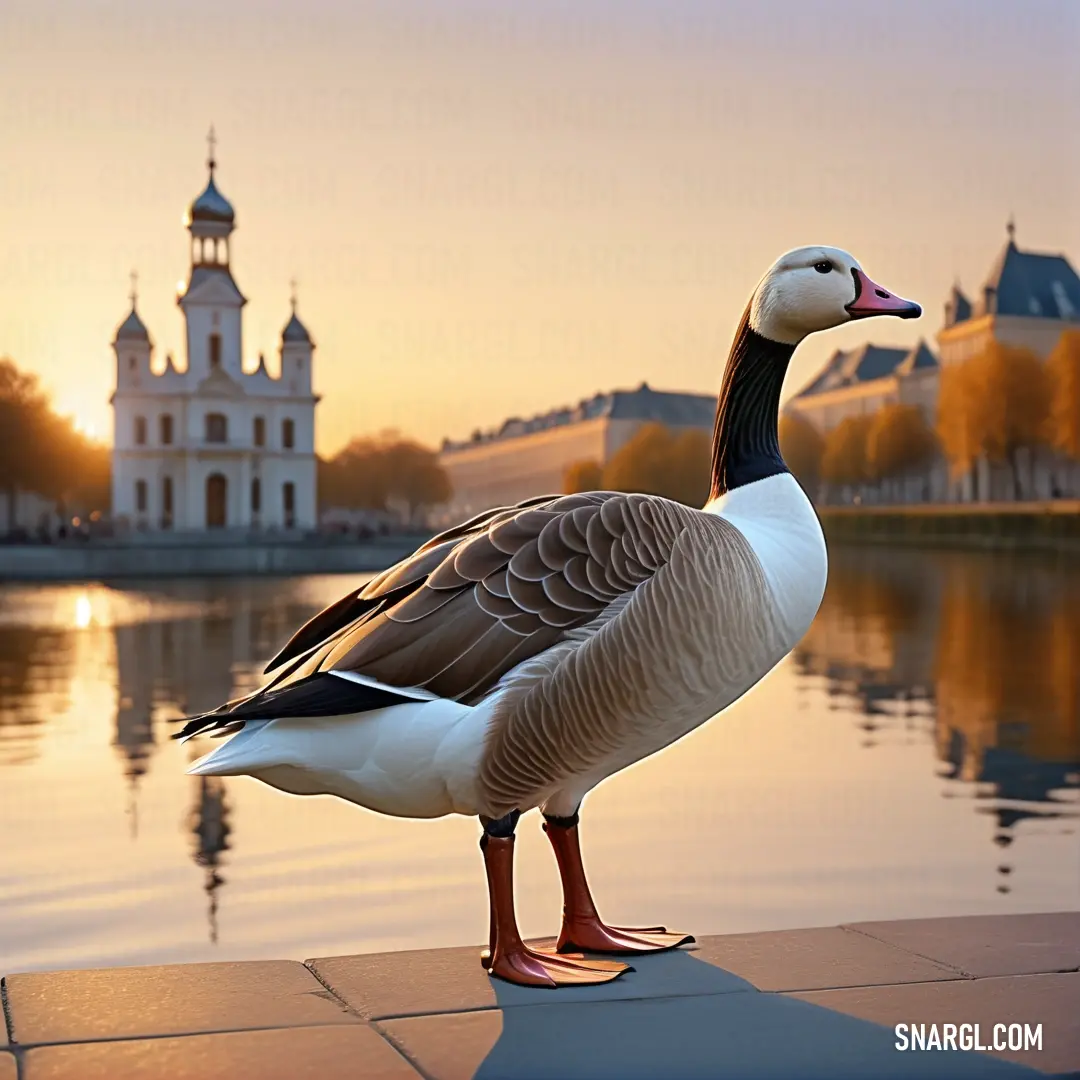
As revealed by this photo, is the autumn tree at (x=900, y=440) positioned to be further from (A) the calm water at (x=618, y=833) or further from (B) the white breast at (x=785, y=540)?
(B) the white breast at (x=785, y=540)

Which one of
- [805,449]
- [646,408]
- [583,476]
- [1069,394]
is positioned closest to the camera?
[1069,394]

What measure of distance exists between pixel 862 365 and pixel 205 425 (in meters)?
48.4

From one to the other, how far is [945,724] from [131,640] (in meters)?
12.6

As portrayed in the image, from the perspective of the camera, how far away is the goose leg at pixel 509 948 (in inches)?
141

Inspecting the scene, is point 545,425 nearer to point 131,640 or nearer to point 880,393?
point 880,393

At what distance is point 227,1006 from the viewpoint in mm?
3381

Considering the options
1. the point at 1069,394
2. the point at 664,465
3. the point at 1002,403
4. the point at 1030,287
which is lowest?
the point at 664,465

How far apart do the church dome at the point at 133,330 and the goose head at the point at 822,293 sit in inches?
3096

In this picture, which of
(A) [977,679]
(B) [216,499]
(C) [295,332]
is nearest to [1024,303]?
(C) [295,332]

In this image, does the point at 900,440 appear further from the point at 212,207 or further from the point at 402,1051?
the point at 402,1051

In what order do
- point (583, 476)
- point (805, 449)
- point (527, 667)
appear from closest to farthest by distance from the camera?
point (527, 667)
point (805, 449)
point (583, 476)

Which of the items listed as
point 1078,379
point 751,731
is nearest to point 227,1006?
point 751,731

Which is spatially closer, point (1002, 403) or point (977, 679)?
point (977, 679)
